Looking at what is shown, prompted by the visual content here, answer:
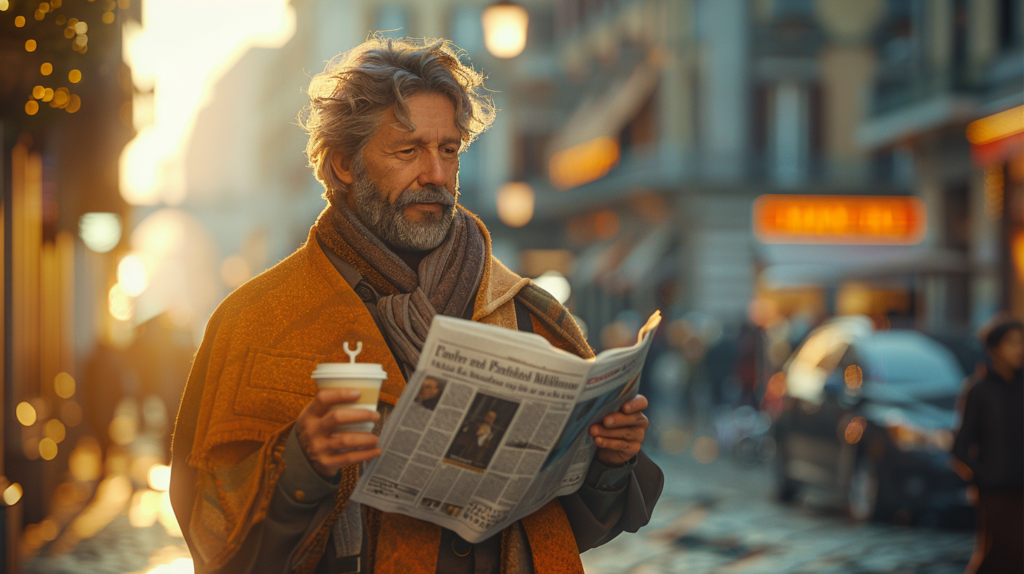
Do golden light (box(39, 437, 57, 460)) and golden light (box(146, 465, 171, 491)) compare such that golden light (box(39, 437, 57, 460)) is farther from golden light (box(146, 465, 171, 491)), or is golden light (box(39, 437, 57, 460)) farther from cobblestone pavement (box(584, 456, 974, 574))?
cobblestone pavement (box(584, 456, 974, 574))

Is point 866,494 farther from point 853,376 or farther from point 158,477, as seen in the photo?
point 158,477

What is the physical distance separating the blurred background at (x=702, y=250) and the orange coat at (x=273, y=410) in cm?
283

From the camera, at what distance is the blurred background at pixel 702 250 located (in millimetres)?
9336

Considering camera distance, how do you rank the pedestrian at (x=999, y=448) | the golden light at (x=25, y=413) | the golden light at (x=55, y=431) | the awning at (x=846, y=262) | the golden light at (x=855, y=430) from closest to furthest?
the pedestrian at (x=999, y=448) → the golden light at (x=25, y=413) → the golden light at (x=855, y=430) → the golden light at (x=55, y=431) → the awning at (x=846, y=262)

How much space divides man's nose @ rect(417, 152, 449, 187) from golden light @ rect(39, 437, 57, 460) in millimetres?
8968

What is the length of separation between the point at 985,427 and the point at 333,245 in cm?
538

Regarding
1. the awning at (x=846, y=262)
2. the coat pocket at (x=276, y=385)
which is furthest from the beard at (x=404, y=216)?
the awning at (x=846, y=262)

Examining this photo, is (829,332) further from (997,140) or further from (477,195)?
(477,195)

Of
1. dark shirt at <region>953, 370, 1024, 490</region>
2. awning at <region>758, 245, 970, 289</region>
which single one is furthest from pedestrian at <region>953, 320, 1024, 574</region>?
awning at <region>758, 245, 970, 289</region>

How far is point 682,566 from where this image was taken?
828 cm

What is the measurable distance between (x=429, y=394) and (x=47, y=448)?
10.2m

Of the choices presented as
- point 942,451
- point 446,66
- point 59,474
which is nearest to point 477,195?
point 59,474

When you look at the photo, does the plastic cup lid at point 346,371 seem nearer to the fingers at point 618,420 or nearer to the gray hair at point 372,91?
the fingers at point 618,420

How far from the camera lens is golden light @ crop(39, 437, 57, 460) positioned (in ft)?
36.1
